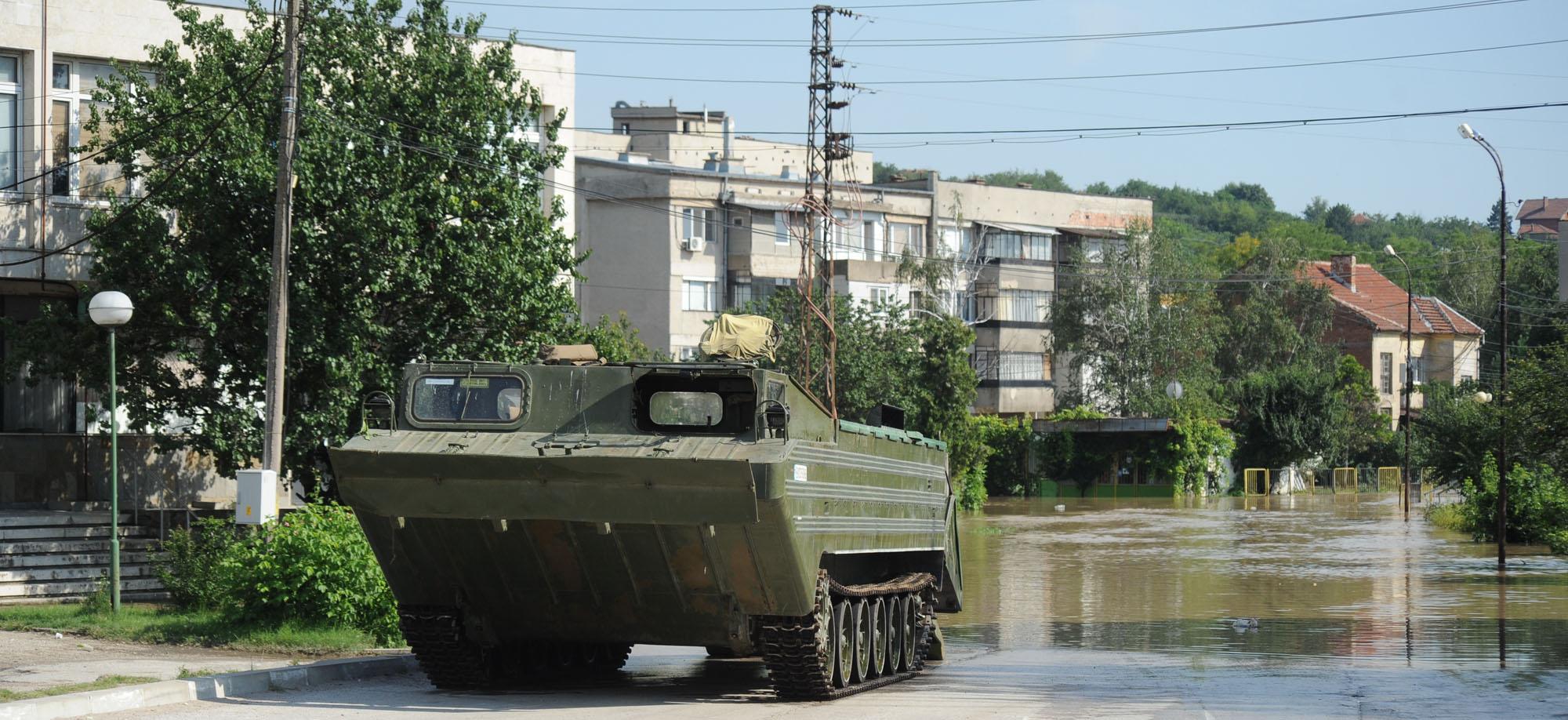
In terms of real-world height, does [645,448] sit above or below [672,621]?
above

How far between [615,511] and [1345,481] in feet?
221

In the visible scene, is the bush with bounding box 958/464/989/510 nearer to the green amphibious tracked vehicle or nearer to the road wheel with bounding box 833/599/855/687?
the road wheel with bounding box 833/599/855/687

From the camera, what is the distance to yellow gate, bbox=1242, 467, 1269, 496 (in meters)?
72.8

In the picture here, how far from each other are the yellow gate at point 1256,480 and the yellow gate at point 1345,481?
3.09 metres

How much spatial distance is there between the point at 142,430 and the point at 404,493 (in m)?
10.6

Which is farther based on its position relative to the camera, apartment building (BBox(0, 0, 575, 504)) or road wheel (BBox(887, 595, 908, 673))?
apartment building (BBox(0, 0, 575, 504))

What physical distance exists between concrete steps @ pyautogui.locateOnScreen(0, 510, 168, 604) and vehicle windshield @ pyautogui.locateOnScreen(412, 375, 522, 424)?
801cm

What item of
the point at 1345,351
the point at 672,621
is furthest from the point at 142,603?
the point at 1345,351

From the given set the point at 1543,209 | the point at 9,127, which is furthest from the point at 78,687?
the point at 1543,209

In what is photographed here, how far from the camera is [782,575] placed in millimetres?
12297

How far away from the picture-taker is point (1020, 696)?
13.5m

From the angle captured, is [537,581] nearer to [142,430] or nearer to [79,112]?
[142,430]

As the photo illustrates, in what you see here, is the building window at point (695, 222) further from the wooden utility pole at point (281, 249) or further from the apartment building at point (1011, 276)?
the wooden utility pole at point (281, 249)

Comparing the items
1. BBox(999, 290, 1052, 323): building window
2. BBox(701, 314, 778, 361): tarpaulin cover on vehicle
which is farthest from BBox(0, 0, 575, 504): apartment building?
BBox(999, 290, 1052, 323): building window
